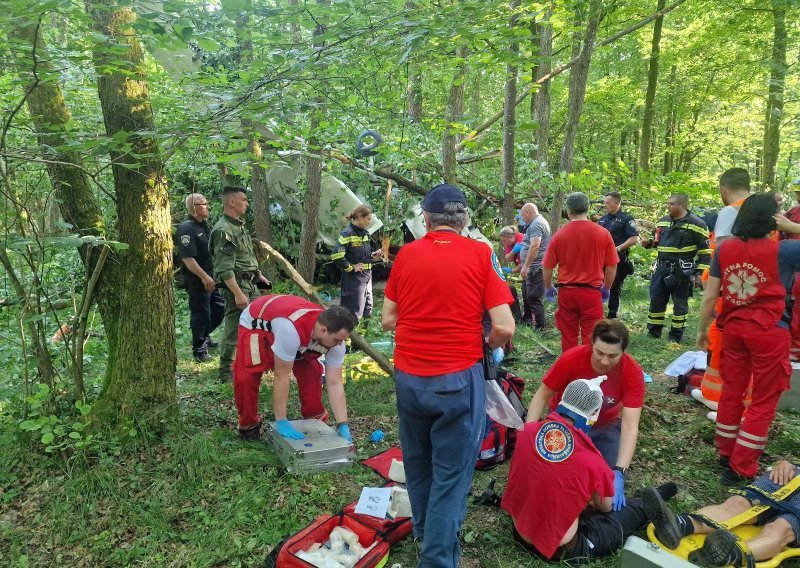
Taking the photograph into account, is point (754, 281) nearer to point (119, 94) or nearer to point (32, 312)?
point (119, 94)

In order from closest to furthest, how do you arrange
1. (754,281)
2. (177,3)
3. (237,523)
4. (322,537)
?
(177,3) → (322,537) → (237,523) → (754,281)

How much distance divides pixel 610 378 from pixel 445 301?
1.50m

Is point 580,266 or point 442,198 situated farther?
point 580,266

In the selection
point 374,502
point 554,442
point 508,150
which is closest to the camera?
point 554,442

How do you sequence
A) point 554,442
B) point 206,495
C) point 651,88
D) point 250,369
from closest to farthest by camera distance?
point 554,442
point 206,495
point 250,369
point 651,88

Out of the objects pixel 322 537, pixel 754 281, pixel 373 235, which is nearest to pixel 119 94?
pixel 322 537

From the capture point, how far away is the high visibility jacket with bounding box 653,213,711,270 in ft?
21.4

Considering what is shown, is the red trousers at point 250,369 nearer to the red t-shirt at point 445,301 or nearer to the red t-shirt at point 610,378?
the red t-shirt at point 445,301

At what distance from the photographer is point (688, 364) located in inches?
206

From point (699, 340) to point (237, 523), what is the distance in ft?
11.2

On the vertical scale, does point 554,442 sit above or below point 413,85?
below

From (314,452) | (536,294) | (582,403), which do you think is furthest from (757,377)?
(536,294)

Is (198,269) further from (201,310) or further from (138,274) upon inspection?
(138,274)

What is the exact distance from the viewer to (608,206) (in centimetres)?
737
